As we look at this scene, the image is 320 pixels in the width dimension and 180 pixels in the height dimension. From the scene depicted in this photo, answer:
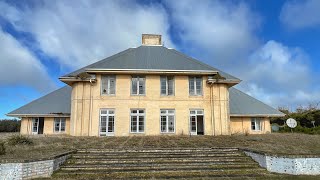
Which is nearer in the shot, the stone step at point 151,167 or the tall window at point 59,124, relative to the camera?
the stone step at point 151,167

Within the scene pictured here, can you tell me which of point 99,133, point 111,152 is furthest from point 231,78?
point 111,152

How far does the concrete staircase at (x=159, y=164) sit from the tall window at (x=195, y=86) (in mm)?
10741

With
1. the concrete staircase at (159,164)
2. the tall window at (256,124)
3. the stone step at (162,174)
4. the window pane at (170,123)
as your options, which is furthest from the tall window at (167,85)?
the stone step at (162,174)

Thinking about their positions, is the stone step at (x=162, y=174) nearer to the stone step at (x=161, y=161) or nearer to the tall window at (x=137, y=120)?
the stone step at (x=161, y=161)

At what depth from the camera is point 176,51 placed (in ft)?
87.9

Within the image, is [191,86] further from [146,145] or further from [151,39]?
[146,145]

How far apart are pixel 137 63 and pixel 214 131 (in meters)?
8.71

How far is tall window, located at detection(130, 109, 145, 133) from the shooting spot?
2205 centimetres

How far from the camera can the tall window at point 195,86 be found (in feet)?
75.8

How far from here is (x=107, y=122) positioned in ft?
71.8

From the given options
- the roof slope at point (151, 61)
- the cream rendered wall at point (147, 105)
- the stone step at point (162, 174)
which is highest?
the roof slope at point (151, 61)

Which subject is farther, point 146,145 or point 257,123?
point 257,123

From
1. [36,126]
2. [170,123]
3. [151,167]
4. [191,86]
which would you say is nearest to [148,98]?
[170,123]

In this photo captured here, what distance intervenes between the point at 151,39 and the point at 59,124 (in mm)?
12332
